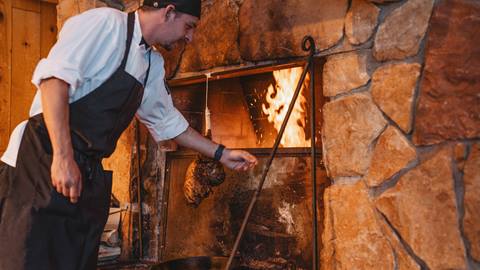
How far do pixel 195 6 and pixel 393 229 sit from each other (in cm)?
109

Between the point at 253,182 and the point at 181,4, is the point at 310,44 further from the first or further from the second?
the point at 253,182

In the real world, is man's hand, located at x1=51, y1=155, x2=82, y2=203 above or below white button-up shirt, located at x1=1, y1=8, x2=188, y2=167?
below

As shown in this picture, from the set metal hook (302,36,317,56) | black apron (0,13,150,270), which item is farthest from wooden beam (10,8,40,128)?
metal hook (302,36,317,56)

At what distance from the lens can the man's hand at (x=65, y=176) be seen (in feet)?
4.56

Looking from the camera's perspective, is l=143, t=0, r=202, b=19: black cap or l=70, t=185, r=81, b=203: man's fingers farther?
l=143, t=0, r=202, b=19: black cap

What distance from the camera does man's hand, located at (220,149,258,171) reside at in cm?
195

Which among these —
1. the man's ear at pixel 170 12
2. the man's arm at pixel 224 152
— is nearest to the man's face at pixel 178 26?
the man's ear at pixel 170 12

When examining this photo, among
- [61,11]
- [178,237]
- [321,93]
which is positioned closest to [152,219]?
[178,237]

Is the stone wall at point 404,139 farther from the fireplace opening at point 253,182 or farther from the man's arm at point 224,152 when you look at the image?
the man's arm at point 224,152

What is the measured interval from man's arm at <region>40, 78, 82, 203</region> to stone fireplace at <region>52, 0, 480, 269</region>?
0.98m

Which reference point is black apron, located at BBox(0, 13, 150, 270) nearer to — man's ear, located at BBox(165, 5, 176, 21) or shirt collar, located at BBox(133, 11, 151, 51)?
shirt collar, located at BBox(133, 11, 151, 51)

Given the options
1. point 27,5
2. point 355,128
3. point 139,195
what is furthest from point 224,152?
point 27,5

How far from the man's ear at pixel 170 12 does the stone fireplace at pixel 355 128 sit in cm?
54

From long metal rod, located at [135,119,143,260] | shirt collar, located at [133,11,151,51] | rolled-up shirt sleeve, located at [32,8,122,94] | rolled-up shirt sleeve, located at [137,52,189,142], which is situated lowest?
long metal rod, located at [135,119,143,260]
